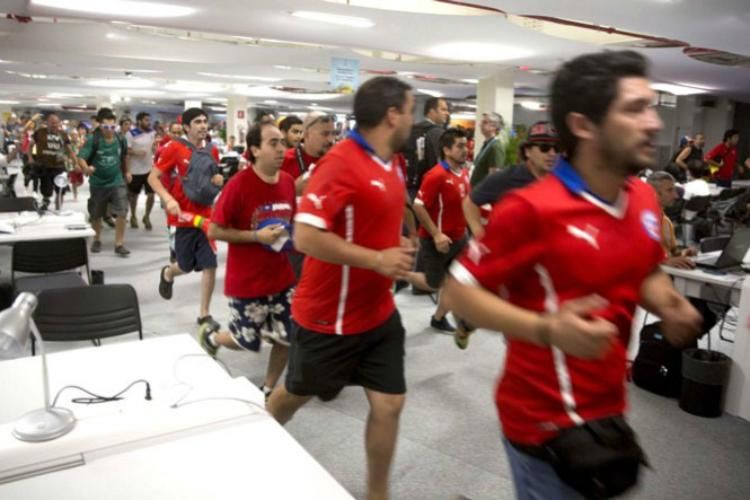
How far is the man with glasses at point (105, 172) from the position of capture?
24.0ft

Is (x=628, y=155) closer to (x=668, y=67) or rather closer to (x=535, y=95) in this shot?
(x=668, y=67)

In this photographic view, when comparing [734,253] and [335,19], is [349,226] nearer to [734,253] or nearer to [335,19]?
[734,253]

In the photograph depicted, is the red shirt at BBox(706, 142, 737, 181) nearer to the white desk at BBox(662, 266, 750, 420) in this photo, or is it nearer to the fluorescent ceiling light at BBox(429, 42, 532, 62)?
the fluorescent ceiling light at BBox(429, 42, 532, 62)

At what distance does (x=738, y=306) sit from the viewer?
372cm

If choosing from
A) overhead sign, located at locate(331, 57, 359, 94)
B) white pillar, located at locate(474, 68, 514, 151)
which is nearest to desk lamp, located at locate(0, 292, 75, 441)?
overhead sign, located at locate(331, 57, 359, 94)

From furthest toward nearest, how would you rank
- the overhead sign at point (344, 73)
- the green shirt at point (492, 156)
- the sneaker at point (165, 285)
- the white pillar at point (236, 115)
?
the white pillar at point (236, 115) → the overhead sign at point (344, 73) → the green shirt at point (492, 156) → the sneaker at point (165, 285)

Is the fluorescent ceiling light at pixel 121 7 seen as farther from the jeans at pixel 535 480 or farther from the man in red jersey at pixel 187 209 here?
the jeans at pixel 535 480

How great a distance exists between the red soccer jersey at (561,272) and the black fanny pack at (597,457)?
0.04 meters

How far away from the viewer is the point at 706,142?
66.4 feet

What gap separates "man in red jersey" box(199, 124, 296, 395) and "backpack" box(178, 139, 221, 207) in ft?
4.59

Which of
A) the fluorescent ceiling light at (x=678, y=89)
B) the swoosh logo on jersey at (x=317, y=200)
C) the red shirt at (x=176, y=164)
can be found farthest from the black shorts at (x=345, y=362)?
the fluorescent ceiling light at (x=678, y=89)

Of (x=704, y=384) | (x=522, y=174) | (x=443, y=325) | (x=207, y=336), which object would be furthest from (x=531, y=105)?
(x=207, y=336)

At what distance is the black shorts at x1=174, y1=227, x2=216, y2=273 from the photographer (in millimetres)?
4594

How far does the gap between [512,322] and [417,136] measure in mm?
5152
